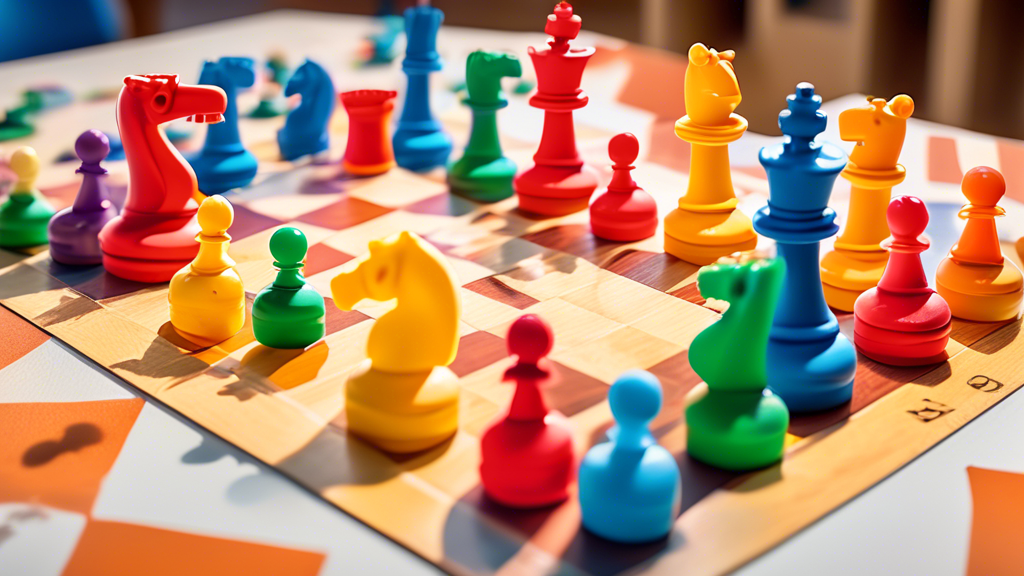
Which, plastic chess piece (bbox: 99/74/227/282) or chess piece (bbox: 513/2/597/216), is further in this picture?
chess piece (bbox: 513/2/597/216)

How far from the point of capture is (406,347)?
3.39ft

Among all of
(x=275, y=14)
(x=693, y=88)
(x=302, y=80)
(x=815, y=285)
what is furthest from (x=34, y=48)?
(x=815, y=285)

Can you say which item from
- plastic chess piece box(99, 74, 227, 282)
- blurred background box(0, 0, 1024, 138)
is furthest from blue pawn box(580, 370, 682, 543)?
blurred background box(0, 0, 1024, 138)

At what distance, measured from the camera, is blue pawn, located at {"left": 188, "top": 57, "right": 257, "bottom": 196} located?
1765 millimetres

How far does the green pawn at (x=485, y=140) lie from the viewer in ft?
5.73

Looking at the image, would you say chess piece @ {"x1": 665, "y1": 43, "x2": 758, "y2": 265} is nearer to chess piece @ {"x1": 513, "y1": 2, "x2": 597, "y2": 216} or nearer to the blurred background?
chess piece @ {"x1": 513, "y1": 2, "x2": 597, "y2": 216}

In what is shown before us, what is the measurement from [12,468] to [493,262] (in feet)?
2.28

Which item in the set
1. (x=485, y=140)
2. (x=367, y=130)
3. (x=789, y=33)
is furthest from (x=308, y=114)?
(x=789, y=33)

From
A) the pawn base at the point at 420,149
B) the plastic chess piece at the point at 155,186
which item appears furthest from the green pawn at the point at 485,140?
the plastic chess piece at the point at 155,186

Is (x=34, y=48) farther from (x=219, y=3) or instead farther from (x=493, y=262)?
(x=219, y=3)

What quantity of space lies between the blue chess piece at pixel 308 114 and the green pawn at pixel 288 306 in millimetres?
735

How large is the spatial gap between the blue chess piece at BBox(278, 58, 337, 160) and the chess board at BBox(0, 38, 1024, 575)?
0.05 meters

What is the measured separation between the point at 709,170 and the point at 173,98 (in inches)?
29.4

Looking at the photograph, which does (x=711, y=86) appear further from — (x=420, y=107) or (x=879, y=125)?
(x=420, y=107)
